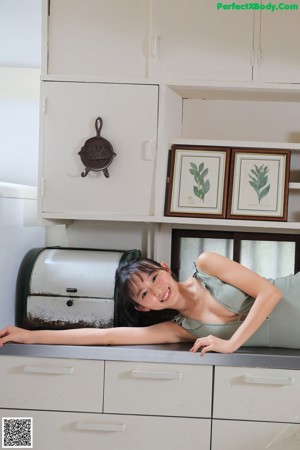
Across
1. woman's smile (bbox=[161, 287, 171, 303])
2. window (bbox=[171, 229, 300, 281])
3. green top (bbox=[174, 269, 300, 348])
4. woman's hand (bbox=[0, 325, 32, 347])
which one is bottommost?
woman's hand (bbox=[0, 325, 32, 347])

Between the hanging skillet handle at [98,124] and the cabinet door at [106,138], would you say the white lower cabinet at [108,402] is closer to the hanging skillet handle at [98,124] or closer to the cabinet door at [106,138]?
the cabinet door at [106,138]

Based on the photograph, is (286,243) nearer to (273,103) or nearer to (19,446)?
(273,103)

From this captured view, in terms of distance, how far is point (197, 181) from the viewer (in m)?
3.15

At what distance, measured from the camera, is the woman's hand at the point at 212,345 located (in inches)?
102

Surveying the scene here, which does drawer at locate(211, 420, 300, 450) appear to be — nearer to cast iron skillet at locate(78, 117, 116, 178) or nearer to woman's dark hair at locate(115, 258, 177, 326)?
woman's dark hair at locate(115, 258, 177, 326)

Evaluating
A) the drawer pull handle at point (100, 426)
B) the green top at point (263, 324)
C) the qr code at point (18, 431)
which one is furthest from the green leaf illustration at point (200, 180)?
the qr code at point (18, 431)

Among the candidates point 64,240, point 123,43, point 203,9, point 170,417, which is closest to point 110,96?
point 123,43

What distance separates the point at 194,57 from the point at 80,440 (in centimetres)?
159

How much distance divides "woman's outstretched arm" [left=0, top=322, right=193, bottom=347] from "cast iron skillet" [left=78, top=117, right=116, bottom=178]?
0.68 meters

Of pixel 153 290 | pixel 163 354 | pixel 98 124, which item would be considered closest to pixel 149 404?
pixel 163 354

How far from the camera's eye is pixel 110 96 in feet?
9.96

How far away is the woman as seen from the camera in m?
2.68

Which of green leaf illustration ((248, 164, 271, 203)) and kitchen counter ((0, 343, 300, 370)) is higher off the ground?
green leaf illustration ((248, 164, 271, 203))

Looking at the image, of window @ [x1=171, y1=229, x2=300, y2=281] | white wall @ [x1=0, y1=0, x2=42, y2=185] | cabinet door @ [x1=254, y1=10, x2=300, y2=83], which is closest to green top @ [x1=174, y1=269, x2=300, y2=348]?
window @ [x1=171, y1=229, x2=300, y2=281]
